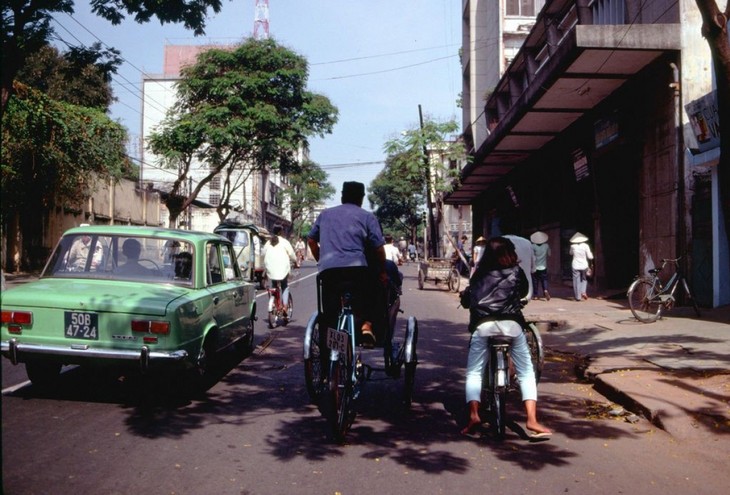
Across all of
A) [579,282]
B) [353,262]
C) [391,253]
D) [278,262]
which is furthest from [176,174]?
[353,262]

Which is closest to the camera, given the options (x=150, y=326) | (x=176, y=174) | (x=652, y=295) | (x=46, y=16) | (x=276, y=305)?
(x=150, y=326)

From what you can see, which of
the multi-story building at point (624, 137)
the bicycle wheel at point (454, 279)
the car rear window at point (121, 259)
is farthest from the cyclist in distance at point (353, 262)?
the bicycle wheel at point (454, 279)

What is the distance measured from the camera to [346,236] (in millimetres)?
5547

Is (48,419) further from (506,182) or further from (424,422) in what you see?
(506,182)

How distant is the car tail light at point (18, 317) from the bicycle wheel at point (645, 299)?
31.6 feet

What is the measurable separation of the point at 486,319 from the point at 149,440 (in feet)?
8.73

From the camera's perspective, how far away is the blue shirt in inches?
217

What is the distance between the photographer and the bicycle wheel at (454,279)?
22.2 meters

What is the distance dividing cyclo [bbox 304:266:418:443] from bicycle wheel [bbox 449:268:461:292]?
15.7 metres

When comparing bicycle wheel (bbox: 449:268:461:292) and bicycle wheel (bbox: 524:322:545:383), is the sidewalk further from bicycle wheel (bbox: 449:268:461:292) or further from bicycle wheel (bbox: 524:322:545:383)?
bicycle wheel (bbox: 449:268:461:292)

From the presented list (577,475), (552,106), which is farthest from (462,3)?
(577,475)

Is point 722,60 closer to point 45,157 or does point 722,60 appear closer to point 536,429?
point 536,429

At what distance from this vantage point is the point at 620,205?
63.5 ft

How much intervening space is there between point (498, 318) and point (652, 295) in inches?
300
